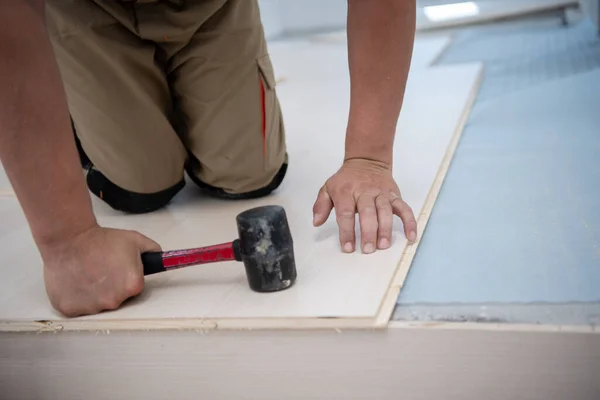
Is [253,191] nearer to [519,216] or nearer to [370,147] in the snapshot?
[370,147]

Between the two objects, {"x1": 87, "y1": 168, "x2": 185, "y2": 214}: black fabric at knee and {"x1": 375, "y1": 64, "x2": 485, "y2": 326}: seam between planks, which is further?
{"x1": 87, "y1": 168, "x2": 185, "y2": 214}: black fabric at knee

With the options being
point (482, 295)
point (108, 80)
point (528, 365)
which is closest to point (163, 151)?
point (108, 80)

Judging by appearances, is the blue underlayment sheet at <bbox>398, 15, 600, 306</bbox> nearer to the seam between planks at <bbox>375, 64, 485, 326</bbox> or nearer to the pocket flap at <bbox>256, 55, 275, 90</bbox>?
the seam between planks at <bbox>375, 64, 485, 326</bbox>

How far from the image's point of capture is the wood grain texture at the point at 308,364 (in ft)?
3.17

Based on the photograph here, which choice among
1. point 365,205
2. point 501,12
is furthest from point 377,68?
point 501,12

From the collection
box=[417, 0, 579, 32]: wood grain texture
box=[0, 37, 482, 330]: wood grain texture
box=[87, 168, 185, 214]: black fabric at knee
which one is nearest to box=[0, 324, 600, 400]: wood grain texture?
box=[0, 37, 482, 330]: wood grain texture

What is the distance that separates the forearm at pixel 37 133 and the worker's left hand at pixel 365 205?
0.45 metres

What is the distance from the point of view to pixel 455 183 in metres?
1.54

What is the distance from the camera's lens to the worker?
3.54 ft

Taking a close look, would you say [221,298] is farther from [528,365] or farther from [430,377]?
[528,365]

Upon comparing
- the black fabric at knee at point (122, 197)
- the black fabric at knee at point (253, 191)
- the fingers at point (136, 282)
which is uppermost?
the fingers at point (136, 282)

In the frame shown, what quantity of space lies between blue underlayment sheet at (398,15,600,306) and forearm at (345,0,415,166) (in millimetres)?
207

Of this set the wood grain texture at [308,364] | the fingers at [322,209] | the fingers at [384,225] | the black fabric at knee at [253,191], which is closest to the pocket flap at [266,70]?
the black fabric at knee at [253,191]

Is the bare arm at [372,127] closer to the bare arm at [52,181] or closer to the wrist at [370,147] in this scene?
the wrist at [370,147]
